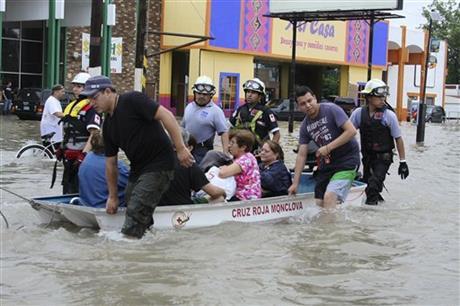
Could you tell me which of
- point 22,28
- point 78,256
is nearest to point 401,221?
point 78,256

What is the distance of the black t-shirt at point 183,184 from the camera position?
7.07m

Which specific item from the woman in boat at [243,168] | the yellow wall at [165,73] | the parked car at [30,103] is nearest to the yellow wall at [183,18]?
the yellow wall at [165,73]

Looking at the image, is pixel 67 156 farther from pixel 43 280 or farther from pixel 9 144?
pixel 9 144

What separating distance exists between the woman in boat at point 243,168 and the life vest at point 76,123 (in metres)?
1.91

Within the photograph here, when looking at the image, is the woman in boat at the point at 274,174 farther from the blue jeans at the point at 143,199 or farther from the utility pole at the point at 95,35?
the utility pole at the point at 95,35

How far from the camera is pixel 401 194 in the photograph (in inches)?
462

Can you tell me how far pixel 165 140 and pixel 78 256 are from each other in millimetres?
1373

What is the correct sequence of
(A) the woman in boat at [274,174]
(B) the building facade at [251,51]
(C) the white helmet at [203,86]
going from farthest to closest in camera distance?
(B) the building facade at [251,51], (C) the white helmet at [203,86], (A) the woman in boat at [274,174]

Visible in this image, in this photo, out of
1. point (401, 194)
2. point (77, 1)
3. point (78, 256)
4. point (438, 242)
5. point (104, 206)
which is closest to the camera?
point (78, 256)

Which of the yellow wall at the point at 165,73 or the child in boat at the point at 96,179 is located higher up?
the yellow wall at the point at 165,73

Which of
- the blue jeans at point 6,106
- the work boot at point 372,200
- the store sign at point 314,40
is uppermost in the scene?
the store sign at point 314,40

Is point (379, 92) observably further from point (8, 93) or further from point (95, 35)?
point (8, 93)

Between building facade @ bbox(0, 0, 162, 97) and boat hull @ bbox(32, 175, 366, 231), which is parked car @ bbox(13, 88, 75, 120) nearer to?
building facade @ bbox(0, 0, 162, 97)

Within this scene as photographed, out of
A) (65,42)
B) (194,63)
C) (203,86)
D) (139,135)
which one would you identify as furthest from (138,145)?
(194,63)
